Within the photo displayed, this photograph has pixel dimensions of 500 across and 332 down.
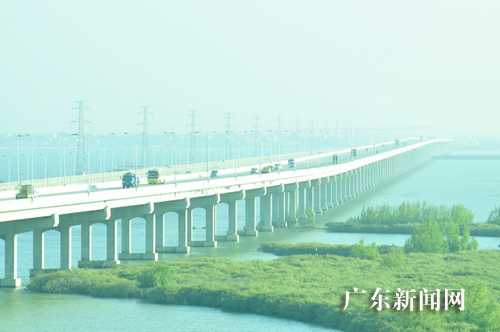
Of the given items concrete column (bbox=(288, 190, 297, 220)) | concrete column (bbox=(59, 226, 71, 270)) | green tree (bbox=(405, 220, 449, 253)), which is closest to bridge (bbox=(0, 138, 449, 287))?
concrete column (bbox=(59, 226, 71, 270))

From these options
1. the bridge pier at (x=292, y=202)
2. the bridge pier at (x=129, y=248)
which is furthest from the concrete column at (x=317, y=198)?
the bridge pier at (x=129, y=248)

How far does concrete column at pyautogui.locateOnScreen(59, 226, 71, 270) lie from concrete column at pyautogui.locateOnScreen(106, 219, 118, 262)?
515cm

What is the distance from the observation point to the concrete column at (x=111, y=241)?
82938mm

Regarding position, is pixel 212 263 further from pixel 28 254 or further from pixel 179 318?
pixel 28 254

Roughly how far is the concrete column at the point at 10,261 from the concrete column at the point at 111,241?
12.4 meters

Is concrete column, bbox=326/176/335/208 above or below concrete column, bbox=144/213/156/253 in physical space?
below

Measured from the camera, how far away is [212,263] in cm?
8044

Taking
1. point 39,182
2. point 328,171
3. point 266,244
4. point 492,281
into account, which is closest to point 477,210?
point 328,171

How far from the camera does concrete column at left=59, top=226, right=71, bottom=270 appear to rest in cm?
7750

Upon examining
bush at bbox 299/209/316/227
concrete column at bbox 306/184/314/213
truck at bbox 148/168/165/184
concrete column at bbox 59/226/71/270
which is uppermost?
truck at bbox 148/168/165/184

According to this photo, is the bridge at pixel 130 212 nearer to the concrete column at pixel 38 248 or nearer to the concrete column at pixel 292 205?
the concrete column at pixel 38 248

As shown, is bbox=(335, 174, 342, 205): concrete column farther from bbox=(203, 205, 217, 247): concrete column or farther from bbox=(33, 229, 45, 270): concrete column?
bbox=(33, 229, 45, 270): concrete column

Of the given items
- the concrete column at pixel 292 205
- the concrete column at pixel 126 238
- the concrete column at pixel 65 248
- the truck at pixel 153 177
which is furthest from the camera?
the concrete column at pixel 292 205

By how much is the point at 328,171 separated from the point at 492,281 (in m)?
90.1
